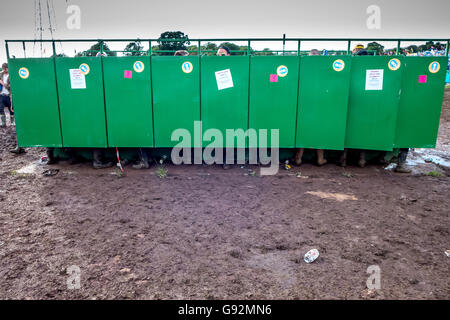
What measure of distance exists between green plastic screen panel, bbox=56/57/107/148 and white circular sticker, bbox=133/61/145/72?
66 centimetres

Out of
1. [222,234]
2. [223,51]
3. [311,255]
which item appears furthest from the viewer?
[223,51]

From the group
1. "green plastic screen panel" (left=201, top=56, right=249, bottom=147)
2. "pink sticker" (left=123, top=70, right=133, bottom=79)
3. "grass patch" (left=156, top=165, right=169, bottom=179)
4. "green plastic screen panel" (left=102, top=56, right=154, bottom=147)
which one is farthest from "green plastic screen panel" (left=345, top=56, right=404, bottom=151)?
"pink sticker" (left=123, top=70, right=133, bottom=79)

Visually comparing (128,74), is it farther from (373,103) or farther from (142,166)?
(373,103)

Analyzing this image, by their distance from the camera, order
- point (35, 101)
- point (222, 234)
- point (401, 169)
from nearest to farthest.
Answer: point (222, 234)
point (35, 101)
point (401, 169)

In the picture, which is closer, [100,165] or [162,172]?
[162,172]

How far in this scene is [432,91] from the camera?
579 cm

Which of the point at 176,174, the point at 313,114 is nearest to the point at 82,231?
the point at 176,174

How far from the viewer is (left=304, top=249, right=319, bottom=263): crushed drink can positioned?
3221 millimetres

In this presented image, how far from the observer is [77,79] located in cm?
597

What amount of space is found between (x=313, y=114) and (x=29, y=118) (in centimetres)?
554

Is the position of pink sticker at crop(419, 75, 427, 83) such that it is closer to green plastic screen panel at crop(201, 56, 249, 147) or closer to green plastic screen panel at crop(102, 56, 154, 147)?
green plastic screen panel at crop(201, 56, 249, 147)

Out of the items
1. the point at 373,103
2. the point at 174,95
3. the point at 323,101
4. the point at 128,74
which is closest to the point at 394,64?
the point at 373,103

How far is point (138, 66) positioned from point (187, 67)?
36.0 inches
